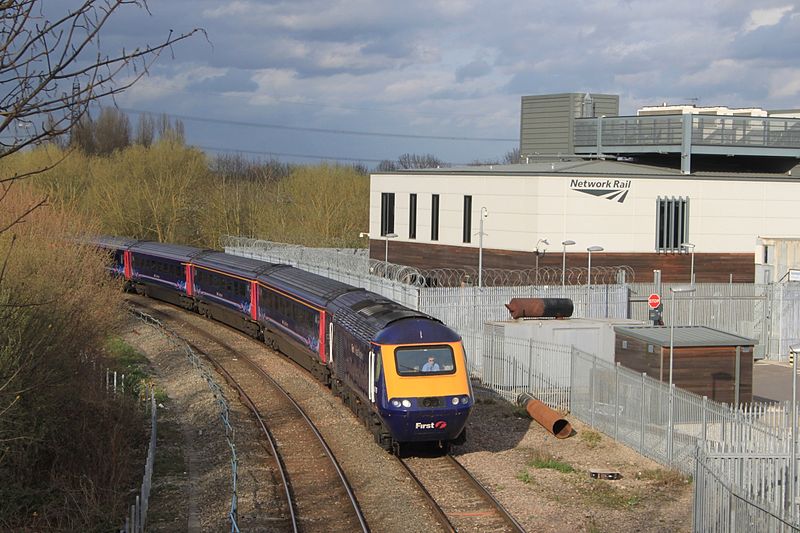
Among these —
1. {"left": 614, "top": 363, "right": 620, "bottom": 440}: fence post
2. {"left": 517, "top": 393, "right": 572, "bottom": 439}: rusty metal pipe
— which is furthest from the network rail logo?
{"left": 614, "top": 363, "right": 620, "bottom": 440}: fence post

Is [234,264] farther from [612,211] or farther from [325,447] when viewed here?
[325,447]

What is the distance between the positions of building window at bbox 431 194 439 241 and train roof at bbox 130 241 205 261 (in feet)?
34.9

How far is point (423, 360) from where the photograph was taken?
1803cm

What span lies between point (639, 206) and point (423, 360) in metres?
23.2

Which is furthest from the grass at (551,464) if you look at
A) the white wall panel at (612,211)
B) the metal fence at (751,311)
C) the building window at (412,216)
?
the building window at (412,216)

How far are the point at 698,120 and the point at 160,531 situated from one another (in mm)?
33370

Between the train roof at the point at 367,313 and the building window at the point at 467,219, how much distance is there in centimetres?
1666

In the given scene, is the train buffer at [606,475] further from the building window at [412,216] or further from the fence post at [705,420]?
the building window at [412,216]

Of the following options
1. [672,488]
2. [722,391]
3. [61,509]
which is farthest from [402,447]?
[722,391]

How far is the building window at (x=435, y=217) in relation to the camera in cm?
4241

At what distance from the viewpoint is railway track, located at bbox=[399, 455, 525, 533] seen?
14.1 metres

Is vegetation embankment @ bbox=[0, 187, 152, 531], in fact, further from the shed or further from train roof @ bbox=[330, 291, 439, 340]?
the shed

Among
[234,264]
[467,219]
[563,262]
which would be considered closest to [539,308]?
[563,262]

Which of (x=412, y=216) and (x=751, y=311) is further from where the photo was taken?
(x=412, y=216)
